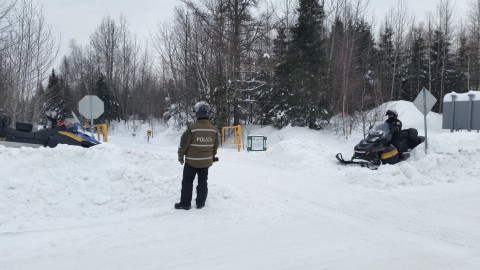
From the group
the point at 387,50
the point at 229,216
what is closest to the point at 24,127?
the point at 229,216

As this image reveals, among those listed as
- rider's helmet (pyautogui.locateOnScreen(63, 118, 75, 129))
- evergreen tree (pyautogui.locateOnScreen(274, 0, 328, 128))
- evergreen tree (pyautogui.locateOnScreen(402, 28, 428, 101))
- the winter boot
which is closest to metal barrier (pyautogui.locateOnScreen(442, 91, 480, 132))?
evergreen tree (pyautogui.locateOnScreen(274, 0, 328, 128))

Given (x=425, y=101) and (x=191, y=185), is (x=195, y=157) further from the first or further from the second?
(x=425, y=101)

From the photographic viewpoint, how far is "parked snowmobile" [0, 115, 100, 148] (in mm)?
11523

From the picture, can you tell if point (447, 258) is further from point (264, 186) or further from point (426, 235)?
point (264, 186)

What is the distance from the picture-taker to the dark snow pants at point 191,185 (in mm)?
6672

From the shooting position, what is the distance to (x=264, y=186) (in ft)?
28.9

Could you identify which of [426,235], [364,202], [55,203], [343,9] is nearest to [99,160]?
[55,203]

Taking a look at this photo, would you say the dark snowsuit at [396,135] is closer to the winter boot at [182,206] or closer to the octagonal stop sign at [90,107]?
the winter boot at [182,206]

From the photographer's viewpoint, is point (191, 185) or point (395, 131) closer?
point (191, 185)

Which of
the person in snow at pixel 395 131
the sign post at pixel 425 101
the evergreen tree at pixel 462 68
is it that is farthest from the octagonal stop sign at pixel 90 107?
the evergreen tree at pixel 462 68

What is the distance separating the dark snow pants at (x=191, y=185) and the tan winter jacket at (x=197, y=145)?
114 millimetres

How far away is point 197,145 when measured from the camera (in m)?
6.71

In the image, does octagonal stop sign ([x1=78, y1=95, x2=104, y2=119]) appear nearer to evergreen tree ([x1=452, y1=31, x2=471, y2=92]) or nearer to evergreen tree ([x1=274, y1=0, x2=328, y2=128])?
evergreen tree ([x1=274, y1=0, x2=328, y2=128])

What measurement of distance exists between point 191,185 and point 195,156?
19.3 inches
